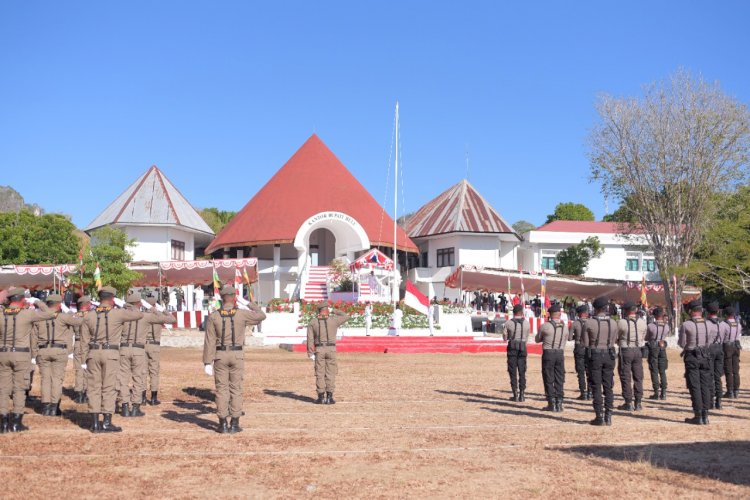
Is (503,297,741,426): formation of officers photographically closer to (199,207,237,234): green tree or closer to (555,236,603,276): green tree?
(555,236,603,276): green tree

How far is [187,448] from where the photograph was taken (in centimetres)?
877

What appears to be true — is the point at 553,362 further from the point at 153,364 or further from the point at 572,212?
the point at 572,212

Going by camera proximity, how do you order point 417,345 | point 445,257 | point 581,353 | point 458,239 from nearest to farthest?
1. point 581,353
2. point 417,345
3. point 458,239
4. point 445,257

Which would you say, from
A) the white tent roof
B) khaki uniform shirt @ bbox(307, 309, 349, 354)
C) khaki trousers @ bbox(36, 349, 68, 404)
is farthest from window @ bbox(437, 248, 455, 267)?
khaki trousers @ bbox(36, 349, 68, 404)

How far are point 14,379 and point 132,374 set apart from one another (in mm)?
1793

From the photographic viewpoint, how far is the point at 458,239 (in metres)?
47.6

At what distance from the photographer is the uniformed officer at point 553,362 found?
12.0 meters

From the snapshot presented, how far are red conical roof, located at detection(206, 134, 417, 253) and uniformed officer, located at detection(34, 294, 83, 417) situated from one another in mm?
29331

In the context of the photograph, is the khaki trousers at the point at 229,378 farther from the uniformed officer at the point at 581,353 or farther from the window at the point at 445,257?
the window at the point at 445,257

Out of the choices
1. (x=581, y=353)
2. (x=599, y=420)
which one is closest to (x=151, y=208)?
(x=581, y=353)

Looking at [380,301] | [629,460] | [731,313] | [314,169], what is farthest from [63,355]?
[314,169]

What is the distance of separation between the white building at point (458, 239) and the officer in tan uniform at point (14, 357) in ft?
124

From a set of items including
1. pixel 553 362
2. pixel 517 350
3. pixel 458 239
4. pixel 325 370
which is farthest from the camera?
pixel 458 239

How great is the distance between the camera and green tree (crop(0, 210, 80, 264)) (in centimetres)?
4922
